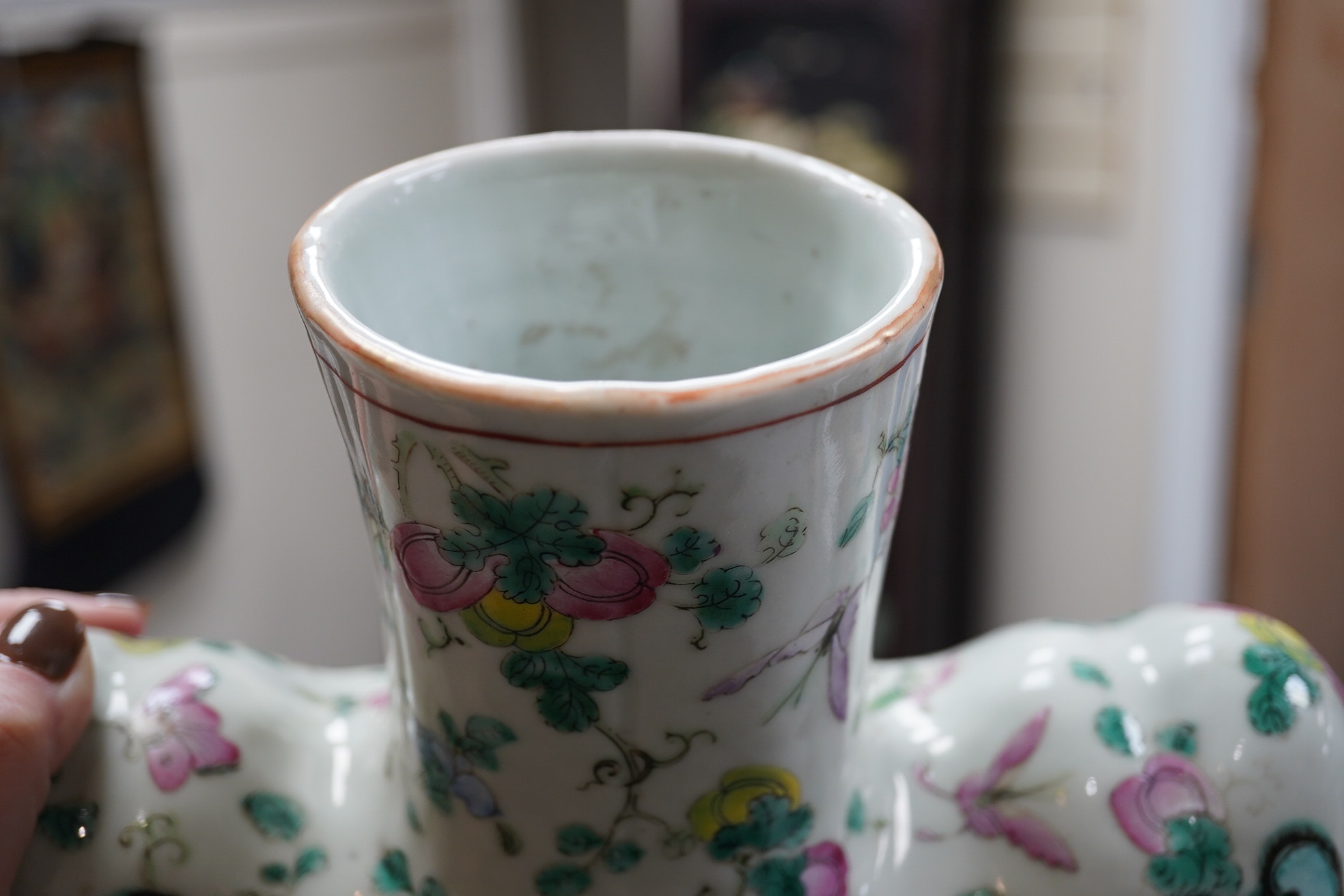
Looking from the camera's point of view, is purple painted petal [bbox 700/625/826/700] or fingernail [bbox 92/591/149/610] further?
fingernail [bbox 92/591/149/610]

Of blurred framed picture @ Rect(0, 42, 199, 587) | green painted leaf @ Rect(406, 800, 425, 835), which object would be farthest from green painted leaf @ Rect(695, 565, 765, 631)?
blurred framed picture @ Rect(0, 42, 199, 587)

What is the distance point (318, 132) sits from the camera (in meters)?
1.27

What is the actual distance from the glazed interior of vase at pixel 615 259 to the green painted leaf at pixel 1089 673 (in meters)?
→ 0.12

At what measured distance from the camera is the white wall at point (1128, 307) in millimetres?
1152

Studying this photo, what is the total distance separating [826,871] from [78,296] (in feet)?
3.06

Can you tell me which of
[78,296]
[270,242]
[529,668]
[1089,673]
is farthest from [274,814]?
[270,242]

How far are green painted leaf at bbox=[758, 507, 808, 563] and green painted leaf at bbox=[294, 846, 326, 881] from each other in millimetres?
165

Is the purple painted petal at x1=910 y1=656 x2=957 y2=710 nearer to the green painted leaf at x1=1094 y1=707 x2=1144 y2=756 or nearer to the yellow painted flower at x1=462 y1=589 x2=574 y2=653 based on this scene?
the green painted leaf at x1=1094 y1=707 x2=1144 y2=756

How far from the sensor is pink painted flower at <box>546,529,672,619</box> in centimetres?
25

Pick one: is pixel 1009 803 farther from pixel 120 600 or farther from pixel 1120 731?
pixel 120 600

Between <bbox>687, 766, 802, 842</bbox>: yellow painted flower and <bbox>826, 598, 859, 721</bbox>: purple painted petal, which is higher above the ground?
<bbox>826, 598, 859, 721</bbox>: purple painted petal

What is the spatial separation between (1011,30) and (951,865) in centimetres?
106

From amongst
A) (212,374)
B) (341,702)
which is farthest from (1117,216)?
(341,702)

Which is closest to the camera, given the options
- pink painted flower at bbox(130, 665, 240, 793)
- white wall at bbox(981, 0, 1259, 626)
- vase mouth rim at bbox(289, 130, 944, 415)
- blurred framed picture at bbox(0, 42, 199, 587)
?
vase mouth rim at bbox(289, 130, 944, 415)
